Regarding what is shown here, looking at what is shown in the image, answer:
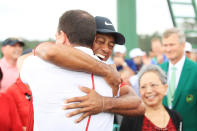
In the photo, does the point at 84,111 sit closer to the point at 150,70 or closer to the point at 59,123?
the point at 59,123

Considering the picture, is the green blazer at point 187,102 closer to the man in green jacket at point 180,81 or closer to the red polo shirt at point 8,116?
the man in green jacket at point 180,81

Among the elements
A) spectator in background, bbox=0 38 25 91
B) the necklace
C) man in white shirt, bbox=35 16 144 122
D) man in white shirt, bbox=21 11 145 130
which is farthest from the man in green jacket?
spectator in background, bbox=0 38 25 91

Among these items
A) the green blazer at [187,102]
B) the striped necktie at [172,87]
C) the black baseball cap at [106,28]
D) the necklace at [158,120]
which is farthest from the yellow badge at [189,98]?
the black baseball cap at [106,28]

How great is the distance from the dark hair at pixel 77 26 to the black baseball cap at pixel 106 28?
22.2 inches

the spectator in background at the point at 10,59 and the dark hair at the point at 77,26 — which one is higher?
the dark hair at the point at 77,26

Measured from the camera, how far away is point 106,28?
2.29 m

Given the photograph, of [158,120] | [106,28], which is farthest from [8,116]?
[158,120]

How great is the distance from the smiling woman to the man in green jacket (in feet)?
1.54

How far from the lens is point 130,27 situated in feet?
21.1

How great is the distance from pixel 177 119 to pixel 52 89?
1.84 meters

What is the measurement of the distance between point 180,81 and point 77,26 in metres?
2.37

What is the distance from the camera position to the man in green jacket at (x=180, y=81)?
354cm

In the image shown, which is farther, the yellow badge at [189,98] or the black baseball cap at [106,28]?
the yellow badge at [189,98]

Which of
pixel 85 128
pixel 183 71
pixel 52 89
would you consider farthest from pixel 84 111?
pixel 183 71
